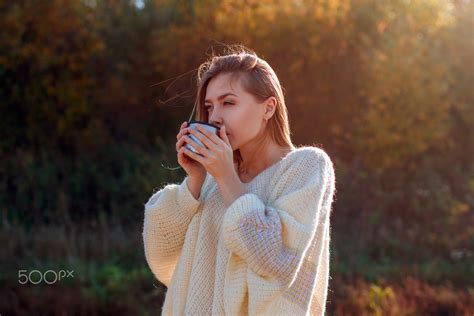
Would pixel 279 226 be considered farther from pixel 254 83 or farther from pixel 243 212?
pixel 254 83

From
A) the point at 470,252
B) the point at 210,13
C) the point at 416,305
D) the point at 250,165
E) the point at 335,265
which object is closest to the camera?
the point at 250,165

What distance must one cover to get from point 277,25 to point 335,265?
362cm

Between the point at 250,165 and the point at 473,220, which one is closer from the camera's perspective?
the point at 250,165

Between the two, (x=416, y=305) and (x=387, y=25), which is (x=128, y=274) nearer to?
(x=416, y=305)

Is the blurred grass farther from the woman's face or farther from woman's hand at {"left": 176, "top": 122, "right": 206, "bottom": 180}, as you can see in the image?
the woman's face

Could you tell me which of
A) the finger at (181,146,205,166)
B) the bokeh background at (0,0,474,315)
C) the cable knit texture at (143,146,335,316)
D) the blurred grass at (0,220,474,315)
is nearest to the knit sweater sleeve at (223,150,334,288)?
the cable knit texture at (143,146,335,316)

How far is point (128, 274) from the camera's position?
619 centimetres

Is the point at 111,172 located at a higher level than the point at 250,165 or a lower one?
lower

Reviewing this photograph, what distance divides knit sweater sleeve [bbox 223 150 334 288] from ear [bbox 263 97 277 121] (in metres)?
0.24

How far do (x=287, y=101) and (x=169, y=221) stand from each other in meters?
7.18

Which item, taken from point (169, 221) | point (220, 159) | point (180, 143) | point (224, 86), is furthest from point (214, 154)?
point (169, 221)

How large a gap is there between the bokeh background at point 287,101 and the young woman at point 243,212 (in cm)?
524

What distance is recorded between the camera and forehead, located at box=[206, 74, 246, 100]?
7.47 feet

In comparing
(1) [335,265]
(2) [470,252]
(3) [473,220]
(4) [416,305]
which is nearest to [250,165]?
(4) [416,305]
